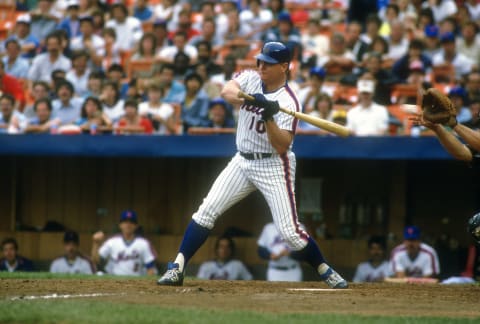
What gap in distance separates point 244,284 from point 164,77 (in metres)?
5.39

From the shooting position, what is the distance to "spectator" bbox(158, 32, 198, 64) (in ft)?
43.3

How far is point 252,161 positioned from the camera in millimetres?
6992

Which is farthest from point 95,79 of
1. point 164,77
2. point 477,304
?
point 477,304

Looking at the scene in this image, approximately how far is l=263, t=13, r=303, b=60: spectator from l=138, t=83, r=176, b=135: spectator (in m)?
1.84

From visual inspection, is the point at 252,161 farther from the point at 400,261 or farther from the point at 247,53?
the point at 247,53

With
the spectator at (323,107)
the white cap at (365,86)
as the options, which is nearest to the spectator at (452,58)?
the white cap at (365,86)

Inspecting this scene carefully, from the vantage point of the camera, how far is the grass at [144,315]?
17.5ft

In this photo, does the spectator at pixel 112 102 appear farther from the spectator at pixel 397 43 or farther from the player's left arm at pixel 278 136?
the player's left arm at pixel 278 136

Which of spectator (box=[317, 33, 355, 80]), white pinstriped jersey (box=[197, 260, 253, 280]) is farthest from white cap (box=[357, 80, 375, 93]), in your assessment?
white pinstriped jersey (box=[197, 260, 253, 280])

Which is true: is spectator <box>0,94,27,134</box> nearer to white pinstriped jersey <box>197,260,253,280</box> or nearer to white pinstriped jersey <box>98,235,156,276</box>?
white pinstriped jersey <box>98,235,156,276</box>

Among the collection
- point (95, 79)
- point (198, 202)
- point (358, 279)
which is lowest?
point (358, 279)

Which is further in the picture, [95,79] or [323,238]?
[95,79]

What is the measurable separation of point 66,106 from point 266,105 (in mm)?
6000

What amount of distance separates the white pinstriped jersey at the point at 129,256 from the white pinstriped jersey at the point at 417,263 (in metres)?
2.56
